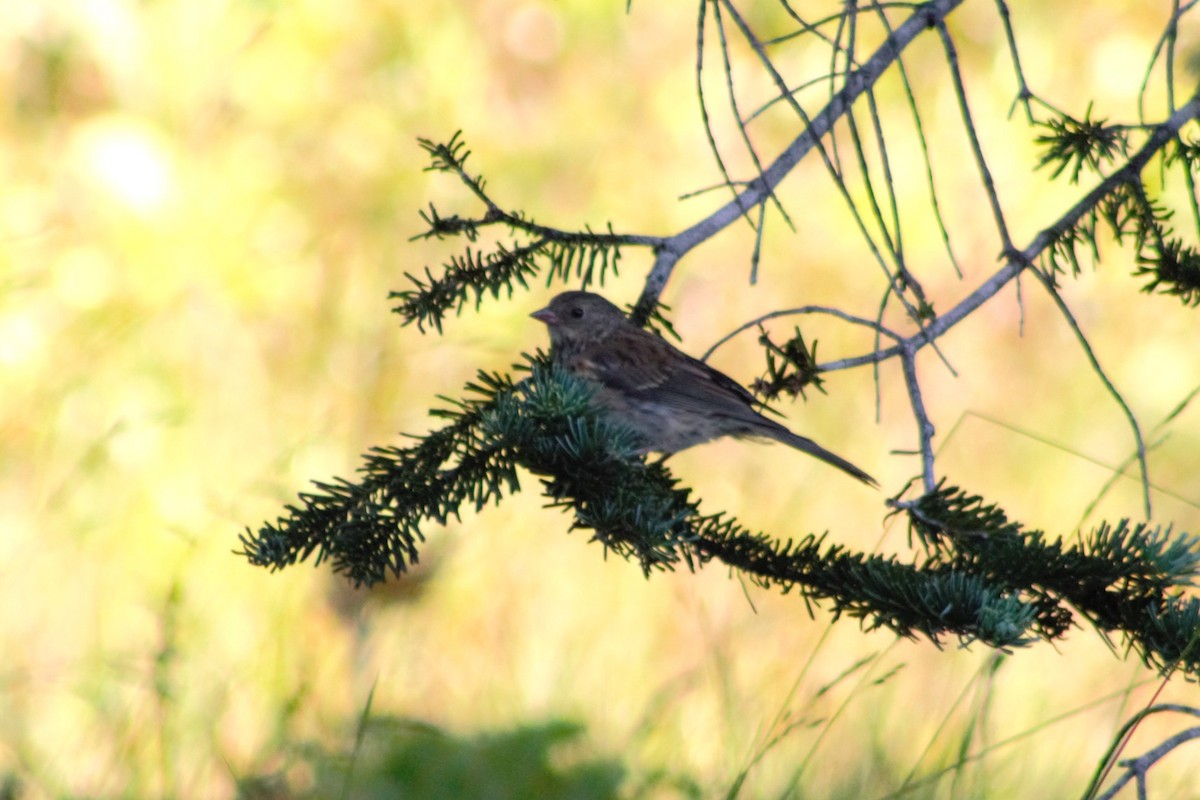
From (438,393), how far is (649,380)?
1.20 metres

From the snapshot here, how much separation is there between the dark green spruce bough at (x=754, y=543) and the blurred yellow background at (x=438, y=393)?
2.65 feet

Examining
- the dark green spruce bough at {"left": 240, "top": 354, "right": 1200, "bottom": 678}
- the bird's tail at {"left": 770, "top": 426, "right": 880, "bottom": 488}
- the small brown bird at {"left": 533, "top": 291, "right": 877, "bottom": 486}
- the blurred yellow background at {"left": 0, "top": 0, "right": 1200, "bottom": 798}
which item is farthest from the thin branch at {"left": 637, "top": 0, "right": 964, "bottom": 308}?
the blurred yellow background at {"left": 0, "top": 0, "right": 1200, "bottom": 798}

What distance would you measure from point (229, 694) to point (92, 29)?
2588mm

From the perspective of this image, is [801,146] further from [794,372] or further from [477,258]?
[477,258]

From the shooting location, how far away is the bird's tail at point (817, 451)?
2.57 m

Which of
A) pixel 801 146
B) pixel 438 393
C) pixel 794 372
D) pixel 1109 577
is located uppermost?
pixel 438 393

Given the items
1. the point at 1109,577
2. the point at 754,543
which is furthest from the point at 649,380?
the point at 1109,577

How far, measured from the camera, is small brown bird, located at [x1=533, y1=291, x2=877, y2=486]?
3248 millimetres

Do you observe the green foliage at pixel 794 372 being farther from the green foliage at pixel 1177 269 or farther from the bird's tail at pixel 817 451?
the green foliage at pixel 1177 269

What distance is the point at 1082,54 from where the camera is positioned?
5.50m

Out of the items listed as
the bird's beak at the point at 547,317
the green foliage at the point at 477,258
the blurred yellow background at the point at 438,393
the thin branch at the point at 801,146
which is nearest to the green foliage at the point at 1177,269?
the thin branch at the point at 801,146

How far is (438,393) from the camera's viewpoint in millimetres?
4367

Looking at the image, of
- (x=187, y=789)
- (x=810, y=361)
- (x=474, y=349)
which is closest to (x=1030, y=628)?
(x=810, y=361)

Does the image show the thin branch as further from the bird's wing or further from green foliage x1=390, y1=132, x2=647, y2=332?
the bird's wing
